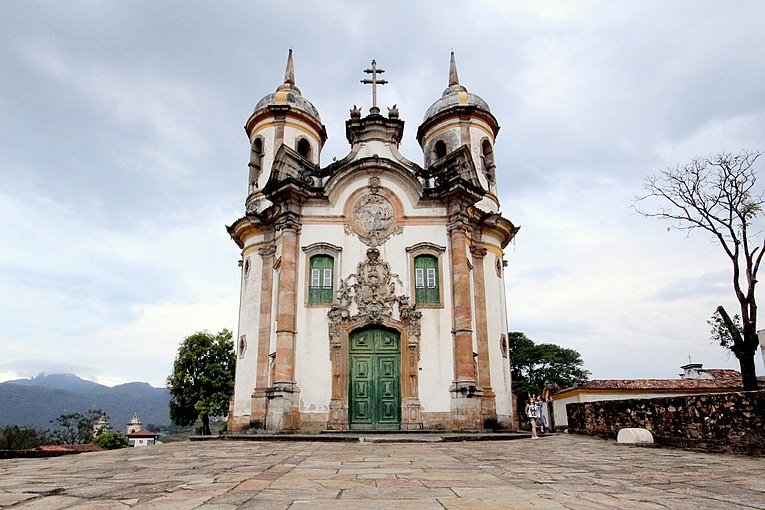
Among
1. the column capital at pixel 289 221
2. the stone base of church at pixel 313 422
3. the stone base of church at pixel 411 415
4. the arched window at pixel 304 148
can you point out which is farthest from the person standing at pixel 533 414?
the arched window at pixel 304 148

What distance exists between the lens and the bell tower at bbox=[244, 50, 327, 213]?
21844 millimetres

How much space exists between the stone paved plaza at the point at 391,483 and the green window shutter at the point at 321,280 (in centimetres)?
939

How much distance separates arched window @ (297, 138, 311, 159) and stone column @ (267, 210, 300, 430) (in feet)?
18.4

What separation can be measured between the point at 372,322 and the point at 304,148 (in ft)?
30.3

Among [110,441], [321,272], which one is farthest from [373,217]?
[110,441]

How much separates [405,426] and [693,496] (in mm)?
12057

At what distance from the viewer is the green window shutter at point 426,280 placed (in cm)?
1730

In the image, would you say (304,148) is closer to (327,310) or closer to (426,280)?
(327,310)

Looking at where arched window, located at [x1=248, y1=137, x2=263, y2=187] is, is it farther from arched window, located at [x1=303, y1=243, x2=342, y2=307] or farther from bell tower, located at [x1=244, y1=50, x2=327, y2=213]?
arched window, located at [x1=303, y1=243, x2=342, y2=307]

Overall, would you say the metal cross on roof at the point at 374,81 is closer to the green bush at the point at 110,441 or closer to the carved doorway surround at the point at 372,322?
the carved doorway surround at the point at 372,322

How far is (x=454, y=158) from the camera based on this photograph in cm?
1922

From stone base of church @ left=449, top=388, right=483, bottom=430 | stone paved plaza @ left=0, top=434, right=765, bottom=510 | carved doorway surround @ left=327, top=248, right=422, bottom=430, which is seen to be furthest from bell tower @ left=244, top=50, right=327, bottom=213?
stone paved plaza @ left=0, top=434, right=765, bottom=510

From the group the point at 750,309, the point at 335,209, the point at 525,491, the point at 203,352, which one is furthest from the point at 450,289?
the point at 203,352

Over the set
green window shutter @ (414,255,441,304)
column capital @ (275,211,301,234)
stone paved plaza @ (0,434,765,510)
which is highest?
column capital @ (275,211,301,234)
